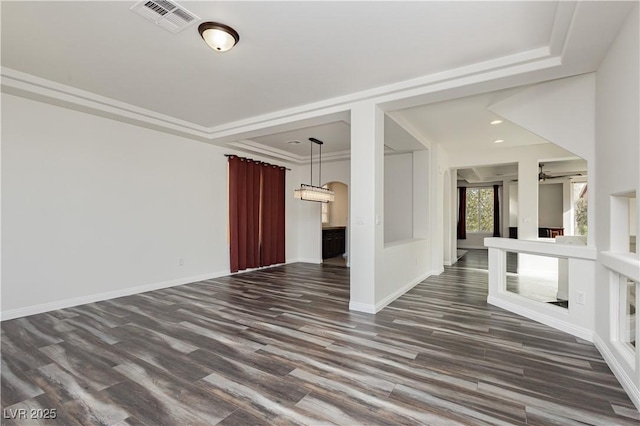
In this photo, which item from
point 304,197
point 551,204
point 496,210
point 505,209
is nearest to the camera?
point 304,197

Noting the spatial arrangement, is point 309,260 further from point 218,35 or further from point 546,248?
point 218,35

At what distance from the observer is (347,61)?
307cm

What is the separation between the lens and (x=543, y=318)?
3.43 m

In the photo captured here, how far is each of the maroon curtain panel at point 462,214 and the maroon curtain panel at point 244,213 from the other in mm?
8914

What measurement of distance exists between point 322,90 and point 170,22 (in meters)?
1.83

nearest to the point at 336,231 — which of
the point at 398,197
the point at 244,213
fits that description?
the point at 398,197

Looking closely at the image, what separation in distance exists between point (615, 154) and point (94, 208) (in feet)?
19.9

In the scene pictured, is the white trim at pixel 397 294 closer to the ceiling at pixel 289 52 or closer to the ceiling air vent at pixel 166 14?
the ceiling at pixel 289 52

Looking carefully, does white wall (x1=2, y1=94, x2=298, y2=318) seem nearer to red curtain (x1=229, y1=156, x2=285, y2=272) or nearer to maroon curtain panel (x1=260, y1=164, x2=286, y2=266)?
red curtain (x1=229, y1=156, x2=285, y2=272)

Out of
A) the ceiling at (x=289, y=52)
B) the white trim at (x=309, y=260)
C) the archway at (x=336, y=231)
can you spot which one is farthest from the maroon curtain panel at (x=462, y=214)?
the ceiling at (x=289, y=52)

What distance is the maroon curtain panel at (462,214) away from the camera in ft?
39.7

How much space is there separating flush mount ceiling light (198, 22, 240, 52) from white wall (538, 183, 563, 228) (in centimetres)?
1145

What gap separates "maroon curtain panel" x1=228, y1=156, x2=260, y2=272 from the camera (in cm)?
631

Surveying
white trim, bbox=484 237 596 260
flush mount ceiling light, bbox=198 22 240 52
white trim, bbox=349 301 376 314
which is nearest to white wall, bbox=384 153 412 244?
white trim, bbox=484 237 596 260
